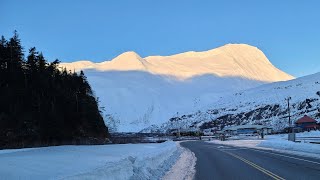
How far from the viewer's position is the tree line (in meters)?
69.8

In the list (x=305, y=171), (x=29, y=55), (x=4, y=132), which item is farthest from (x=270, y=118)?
(x=305, y=171)

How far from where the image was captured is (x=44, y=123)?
71.3 m

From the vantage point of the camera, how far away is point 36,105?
76812mm

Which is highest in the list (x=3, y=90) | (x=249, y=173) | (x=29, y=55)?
(x=29, y=55)

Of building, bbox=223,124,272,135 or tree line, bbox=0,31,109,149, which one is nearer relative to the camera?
tree line, bbox=0,31,109,149

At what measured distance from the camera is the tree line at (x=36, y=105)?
6981cm

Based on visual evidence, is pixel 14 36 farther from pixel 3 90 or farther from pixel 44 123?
pixel 44 123

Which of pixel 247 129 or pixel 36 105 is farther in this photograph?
pixel 247 129

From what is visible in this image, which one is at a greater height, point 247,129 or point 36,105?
point 36,105

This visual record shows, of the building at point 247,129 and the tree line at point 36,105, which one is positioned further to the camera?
the building at point 247,129

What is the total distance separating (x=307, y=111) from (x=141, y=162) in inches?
6288

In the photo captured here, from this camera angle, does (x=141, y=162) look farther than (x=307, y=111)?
No

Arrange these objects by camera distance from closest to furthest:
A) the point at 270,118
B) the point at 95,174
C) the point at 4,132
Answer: the point at 95,174
the point at 4,132
the point at 270,118

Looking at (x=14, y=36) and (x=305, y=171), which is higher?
(x=14, y=36)
